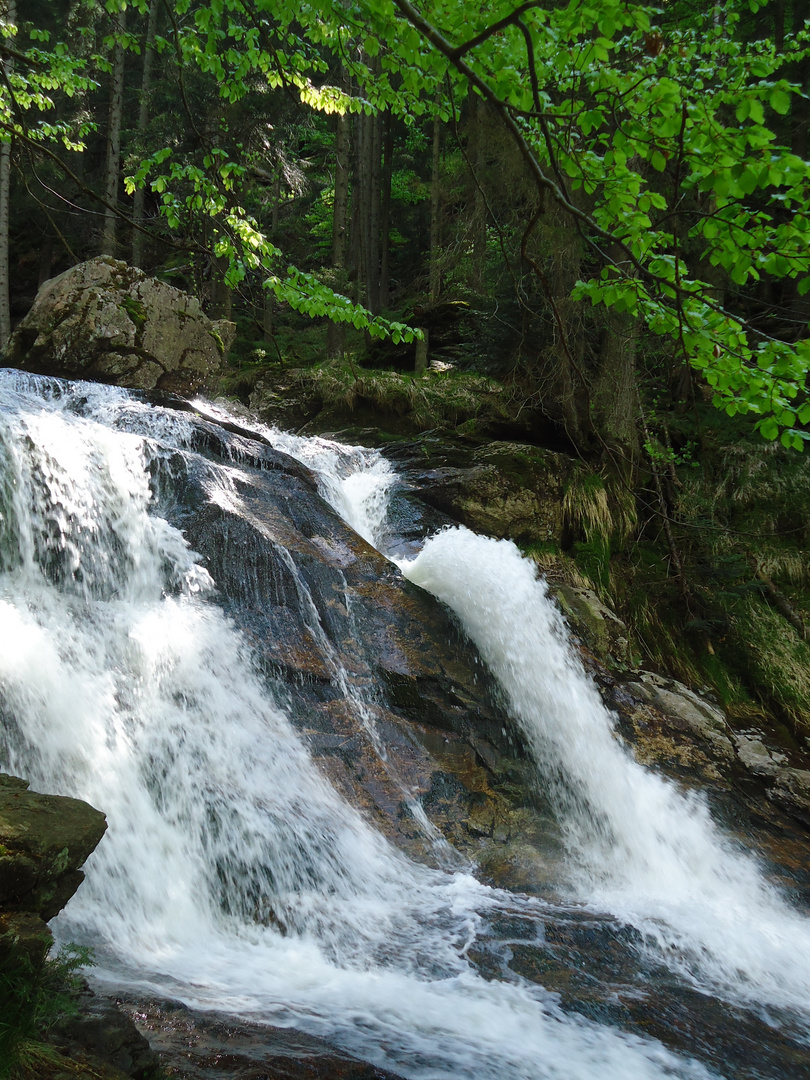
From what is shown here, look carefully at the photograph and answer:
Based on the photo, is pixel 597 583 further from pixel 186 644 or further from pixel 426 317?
pixel 426 317

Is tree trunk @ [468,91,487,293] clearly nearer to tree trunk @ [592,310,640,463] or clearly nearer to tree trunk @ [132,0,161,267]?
tree trunk @ [592,310,640,463]

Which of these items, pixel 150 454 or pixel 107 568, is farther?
pixel 150 454

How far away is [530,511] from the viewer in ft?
30.6

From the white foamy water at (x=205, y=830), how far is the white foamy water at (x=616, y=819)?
0.97m

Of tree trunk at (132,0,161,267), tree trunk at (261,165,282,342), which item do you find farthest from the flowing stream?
tree trunk at (132,0,161,267)

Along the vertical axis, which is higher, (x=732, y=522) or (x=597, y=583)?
(x=732, y=522)

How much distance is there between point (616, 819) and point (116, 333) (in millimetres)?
9752

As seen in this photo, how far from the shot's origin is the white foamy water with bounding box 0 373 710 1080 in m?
3.08

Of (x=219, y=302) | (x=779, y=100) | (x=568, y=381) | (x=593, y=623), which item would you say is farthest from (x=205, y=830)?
(x=219, y=302)

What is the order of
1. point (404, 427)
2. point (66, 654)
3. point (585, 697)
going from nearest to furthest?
point (66, 654), point (585, 697), point (404, 427)

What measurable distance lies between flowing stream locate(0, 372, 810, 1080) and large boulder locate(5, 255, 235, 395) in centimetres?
357

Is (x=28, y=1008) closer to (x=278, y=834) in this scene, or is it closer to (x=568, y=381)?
(x=278, y=834)

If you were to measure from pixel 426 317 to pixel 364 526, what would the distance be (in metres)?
8.15

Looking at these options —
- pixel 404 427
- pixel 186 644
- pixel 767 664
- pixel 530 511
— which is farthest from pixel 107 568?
pixel 767 664
